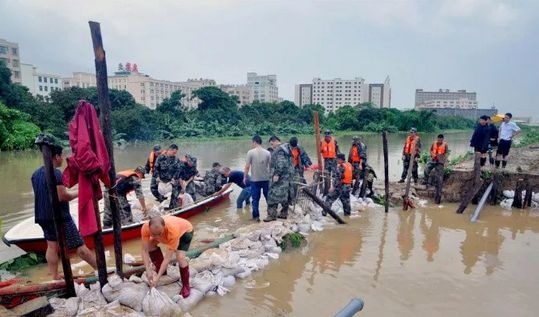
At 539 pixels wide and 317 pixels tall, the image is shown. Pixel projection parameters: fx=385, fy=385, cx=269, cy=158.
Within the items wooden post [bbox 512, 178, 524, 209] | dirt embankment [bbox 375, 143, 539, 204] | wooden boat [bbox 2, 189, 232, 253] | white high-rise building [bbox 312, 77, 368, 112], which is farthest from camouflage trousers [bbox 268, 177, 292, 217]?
white high-rise building [bbox 312, 77, 368, 112]

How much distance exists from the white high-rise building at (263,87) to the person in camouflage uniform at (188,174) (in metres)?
103

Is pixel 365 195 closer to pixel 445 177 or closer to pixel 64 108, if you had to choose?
pixel 445 177

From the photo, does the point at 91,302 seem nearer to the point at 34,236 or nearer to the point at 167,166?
the point at 34,236

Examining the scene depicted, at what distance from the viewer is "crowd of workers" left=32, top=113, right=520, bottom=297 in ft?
13.7

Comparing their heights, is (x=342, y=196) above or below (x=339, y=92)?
below

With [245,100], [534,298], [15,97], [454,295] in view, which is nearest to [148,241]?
[454,295]

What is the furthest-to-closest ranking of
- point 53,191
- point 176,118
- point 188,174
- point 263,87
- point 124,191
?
point 263,87 < point 176,118 < point 188,174 < point 124,191 < point 53,191

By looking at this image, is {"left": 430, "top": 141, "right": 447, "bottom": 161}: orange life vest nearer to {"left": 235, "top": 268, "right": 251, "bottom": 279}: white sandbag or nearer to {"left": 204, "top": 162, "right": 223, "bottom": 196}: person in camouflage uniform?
{"left": 204, "top": 162, "right": 223, "bottom": 196}: person in camouflage uniform

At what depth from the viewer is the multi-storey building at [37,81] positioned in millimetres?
61969

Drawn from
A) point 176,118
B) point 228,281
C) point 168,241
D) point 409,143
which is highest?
point 176,118

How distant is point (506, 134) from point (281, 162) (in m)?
6.52

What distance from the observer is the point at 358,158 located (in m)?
9.77

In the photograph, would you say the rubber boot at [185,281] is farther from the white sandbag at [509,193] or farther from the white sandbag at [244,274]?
the white sandbag at [509,193]

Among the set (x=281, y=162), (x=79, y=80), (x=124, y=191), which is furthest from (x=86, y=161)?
(x=79, y=80)
